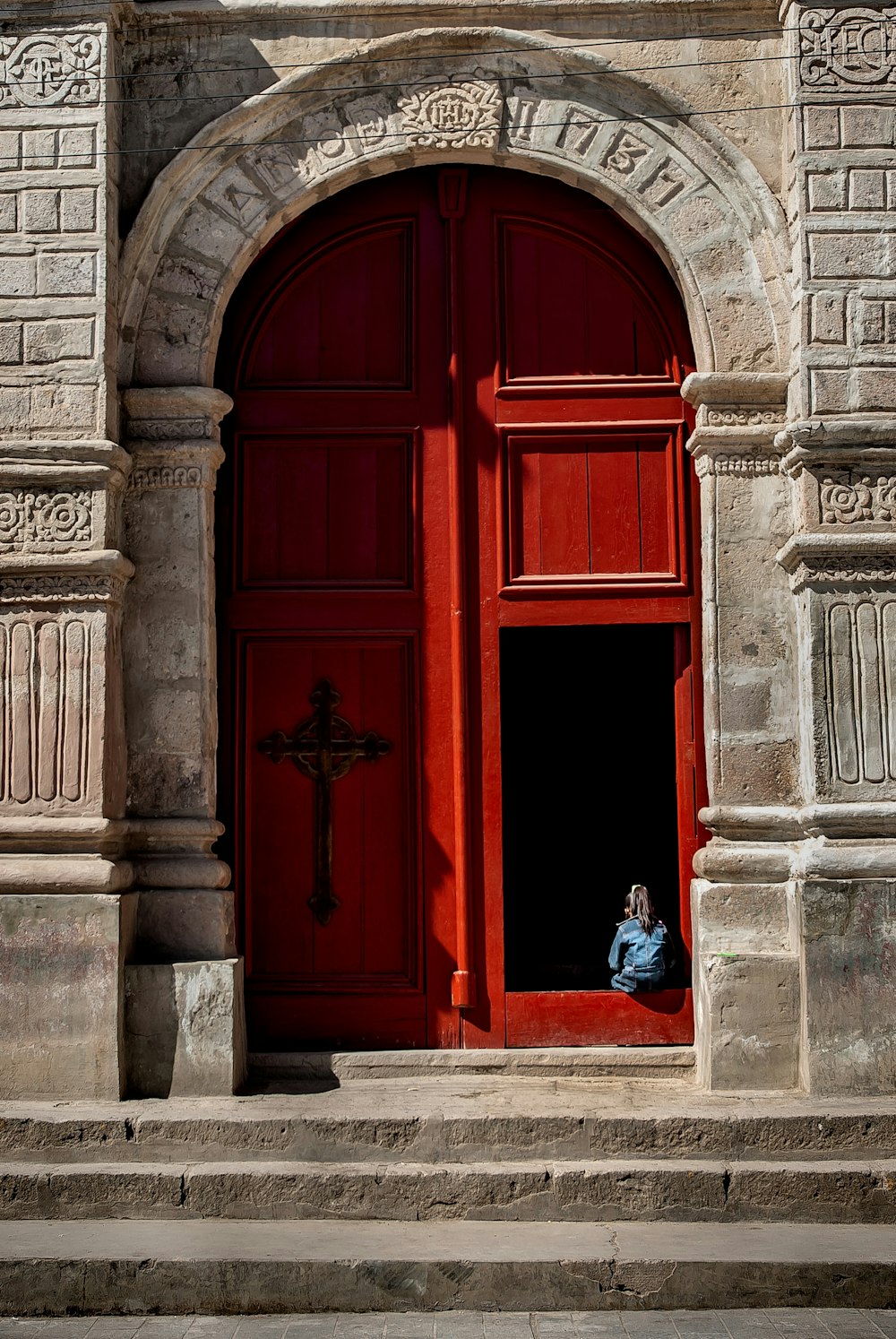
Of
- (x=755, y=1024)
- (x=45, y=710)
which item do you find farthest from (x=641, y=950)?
(x=45, y=710)

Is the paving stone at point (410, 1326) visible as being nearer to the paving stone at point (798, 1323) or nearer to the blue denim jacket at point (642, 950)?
the paving stone at point (798, 1323)

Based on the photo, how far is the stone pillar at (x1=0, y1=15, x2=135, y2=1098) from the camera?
17.8ft

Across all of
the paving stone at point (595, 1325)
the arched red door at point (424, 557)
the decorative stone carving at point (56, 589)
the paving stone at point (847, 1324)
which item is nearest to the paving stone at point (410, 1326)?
the paving stone at point (595, 1325)

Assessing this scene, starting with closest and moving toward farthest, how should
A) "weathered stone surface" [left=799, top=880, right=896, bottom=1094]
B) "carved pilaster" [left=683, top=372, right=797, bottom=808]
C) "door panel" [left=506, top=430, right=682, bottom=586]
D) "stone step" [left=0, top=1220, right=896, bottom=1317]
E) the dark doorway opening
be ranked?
"stone step" [left=0, top=1220, right=896, bottom=1317] < "weathered stone surface" [left=799, top=880, right=896, bottom=1094] < "carved pilaster" [left=683, top=372, right=797, bottom=808] < "door panel" [left=506, top=430, right=682, bottom=586] < the dark doorway opening

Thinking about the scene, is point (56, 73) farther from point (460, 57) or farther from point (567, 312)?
point (567, 312)

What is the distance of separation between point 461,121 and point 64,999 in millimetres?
4066

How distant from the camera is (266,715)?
241 inches

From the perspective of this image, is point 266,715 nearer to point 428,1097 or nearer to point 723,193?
point 428,1097

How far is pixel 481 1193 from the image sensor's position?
16.5ft

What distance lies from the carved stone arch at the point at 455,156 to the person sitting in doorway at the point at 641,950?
2360 millimetres

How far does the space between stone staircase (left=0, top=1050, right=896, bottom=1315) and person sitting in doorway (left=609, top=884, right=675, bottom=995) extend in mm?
487

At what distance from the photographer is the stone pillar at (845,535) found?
5.43 metres

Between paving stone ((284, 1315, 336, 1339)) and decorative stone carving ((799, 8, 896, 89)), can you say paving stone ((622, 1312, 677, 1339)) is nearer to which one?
paving stone ((284, 1315, 336, 1339))

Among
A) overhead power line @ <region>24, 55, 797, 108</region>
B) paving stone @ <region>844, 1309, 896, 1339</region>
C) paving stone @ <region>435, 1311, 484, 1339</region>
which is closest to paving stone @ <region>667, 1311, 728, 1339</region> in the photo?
paving stone @ <region>844, 1309, 896, 1339</region>
